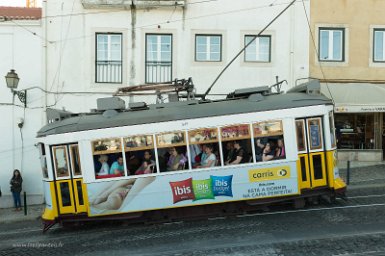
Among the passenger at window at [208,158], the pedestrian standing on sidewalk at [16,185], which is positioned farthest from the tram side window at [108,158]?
the pedestrian standing on sidewalk at [16,185]

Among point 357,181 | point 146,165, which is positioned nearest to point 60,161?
point 146,165

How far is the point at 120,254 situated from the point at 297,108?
5.05 m

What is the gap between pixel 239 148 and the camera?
10438 mm

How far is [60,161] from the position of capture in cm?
1078

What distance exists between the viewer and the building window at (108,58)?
1703cm

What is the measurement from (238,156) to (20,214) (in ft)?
27.8

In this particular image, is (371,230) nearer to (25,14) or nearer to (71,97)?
(71,97)

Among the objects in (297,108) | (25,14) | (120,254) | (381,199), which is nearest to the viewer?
(120,254)

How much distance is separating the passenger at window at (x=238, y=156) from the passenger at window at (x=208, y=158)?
40 centimetres

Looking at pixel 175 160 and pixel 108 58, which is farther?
pixel 108 58

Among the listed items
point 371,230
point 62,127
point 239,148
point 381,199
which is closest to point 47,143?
point 62,127

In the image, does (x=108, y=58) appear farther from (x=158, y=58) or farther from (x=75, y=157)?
A: (x=75, y=157)

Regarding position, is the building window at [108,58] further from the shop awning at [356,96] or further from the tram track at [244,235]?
the shop awning at [356,96]

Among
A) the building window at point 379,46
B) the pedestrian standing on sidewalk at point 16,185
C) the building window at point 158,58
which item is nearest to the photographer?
the pedestrian standing on sidewalk at point 16,185
